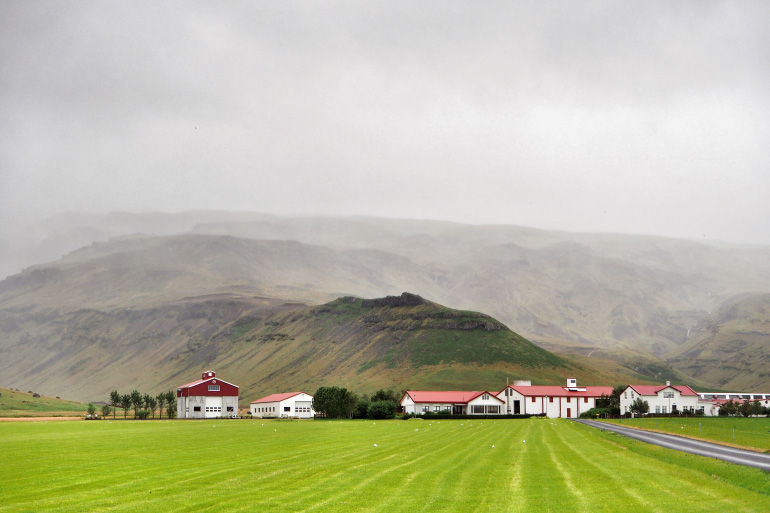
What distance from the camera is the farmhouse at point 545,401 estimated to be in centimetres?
13900

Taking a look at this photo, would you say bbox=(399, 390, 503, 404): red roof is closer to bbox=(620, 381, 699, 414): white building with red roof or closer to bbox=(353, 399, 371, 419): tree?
bbox=(353, 399, 371, 419): tree

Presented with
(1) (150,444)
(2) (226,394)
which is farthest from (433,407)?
(1) (150,444)

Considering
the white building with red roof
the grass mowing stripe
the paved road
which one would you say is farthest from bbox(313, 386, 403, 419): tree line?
the grass mowing stripe

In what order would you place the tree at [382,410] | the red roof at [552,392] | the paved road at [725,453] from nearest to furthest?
the paved road at [725,453] < the tree at [382,410] < the red roof at [552,392]

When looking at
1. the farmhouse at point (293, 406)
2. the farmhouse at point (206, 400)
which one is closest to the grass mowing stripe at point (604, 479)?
the farmhouse at point (293, 406)

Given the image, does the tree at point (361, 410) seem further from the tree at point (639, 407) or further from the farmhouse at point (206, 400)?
the tree at point (639, 407)

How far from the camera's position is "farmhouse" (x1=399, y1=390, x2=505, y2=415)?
13509 cm

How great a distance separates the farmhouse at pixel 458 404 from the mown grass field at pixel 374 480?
89817 millimetres

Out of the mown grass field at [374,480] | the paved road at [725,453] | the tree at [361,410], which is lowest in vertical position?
the tree at [361,410]

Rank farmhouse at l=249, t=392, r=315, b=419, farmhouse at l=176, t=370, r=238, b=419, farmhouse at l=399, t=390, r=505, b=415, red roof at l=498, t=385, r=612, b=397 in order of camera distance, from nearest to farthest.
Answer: farmhouse at l=399, t=390, r=505, b=415, red roof at l=498, t=385, r=612, b=397, farmhouse at l=249, t=392, r=315, b=419, farmhouse at l=176, t=370, r=238, b=419

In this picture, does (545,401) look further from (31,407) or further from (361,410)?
(31,407)

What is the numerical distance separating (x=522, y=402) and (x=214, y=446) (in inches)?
3948

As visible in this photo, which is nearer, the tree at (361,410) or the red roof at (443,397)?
the tree at (361,410)

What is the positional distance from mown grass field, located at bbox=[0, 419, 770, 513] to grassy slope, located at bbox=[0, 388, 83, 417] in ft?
340
